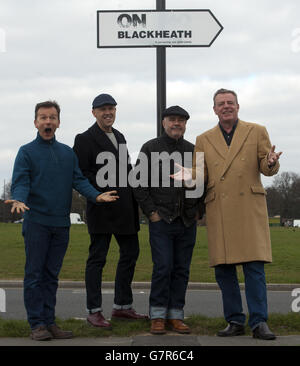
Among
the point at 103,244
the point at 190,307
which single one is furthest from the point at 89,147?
the point at 190,307

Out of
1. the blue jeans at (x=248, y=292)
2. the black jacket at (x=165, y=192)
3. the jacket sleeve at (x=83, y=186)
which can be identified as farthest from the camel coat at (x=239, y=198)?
the jacket sleeve at (x=83, y=186)

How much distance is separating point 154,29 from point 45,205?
80.7 inches

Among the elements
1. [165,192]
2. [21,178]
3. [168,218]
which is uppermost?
[21,178]

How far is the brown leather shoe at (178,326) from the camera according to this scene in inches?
208

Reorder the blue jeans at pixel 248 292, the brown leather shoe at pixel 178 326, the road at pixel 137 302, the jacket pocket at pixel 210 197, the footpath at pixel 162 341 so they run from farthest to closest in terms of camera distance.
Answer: the road at pixel 137 302
the jacket pocket at pixel 210 197
the brown leather shoe at pixel 178 326
the blue jeans at pixel 248 292
the footpath at pixel 162 341

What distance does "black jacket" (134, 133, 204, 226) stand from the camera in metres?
5.38

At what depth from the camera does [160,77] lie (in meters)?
5.93

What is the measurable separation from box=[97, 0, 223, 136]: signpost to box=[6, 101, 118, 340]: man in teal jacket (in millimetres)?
1044

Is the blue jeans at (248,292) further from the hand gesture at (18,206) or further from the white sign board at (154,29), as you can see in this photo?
the white sign board at (154,29)

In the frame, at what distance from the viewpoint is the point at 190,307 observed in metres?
8.59

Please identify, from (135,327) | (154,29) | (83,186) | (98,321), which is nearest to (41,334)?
(98,321)

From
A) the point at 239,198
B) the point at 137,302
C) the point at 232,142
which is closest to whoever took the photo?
the point at 239,198

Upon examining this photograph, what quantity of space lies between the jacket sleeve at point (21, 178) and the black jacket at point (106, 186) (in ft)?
2.08

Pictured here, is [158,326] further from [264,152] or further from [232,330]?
[264,152]
